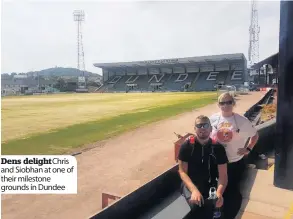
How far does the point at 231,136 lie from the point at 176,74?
268ft

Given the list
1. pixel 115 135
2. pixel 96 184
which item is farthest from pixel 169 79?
pixel 96 184

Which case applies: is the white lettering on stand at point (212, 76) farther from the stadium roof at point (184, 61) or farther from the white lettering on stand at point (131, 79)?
the white lettering on stand at point (131, 79)

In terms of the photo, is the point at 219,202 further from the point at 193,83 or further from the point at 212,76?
the point at 212,76

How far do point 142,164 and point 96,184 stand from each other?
6.26 ft

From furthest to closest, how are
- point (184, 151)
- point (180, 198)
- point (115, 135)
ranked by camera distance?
point (115, 135)
point (180, 198)
point (184, 151)

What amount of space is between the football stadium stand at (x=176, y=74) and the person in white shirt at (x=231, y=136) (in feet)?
230

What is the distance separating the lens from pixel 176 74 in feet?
276

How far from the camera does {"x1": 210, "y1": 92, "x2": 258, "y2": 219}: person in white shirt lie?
134 inches

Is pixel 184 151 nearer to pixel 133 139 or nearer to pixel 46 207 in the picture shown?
pixel 46 207

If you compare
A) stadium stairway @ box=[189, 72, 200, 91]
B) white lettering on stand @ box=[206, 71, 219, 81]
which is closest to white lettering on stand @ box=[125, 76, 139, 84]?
stadium stairway @ box=[189, 72, 200, 91]

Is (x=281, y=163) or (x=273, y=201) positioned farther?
(x=273, y=201)

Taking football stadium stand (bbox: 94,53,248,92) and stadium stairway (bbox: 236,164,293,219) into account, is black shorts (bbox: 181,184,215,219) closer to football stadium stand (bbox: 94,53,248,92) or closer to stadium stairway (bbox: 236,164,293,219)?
stadium stairway (bbox: 236,164,293,219)

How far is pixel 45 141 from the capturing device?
12.0 meters

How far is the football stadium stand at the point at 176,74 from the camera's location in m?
73.6
